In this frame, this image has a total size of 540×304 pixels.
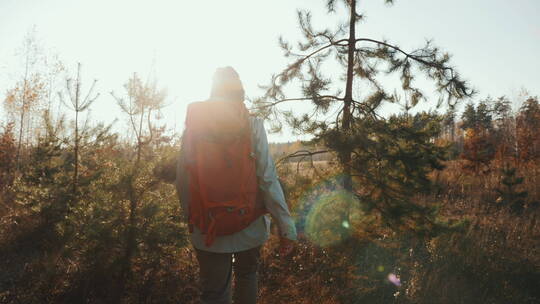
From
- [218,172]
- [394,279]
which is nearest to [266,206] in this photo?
[218,172]

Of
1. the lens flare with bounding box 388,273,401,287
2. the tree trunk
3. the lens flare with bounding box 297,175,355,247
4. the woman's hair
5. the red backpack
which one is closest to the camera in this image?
the red backpack

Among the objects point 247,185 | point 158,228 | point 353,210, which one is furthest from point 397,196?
point 158,228

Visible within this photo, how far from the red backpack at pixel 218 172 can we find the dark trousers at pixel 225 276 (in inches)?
8.1

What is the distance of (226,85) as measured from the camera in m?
1.87

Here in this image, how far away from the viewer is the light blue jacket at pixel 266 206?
181cm

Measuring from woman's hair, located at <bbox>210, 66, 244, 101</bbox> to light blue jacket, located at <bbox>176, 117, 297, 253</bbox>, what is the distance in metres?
0.19

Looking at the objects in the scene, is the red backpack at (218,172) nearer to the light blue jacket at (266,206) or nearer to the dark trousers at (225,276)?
the light blue jacket at (266,206)

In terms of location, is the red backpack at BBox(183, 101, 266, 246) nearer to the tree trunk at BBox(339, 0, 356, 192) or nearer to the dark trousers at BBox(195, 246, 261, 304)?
the dark trousers at BBox(195, 246, 261, 304)

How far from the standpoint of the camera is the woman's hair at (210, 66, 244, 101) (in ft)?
6.15

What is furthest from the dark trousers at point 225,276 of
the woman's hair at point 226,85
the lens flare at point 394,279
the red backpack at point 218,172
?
the lens flare at point 394,279

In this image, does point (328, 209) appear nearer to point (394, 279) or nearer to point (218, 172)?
point (394, 279)

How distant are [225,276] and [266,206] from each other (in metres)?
0.50

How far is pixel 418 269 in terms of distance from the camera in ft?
12.9

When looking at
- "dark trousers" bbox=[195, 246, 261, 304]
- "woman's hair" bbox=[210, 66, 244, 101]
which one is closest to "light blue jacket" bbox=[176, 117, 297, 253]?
"dark trousers" bbox=[195, 246, 261, 304]
